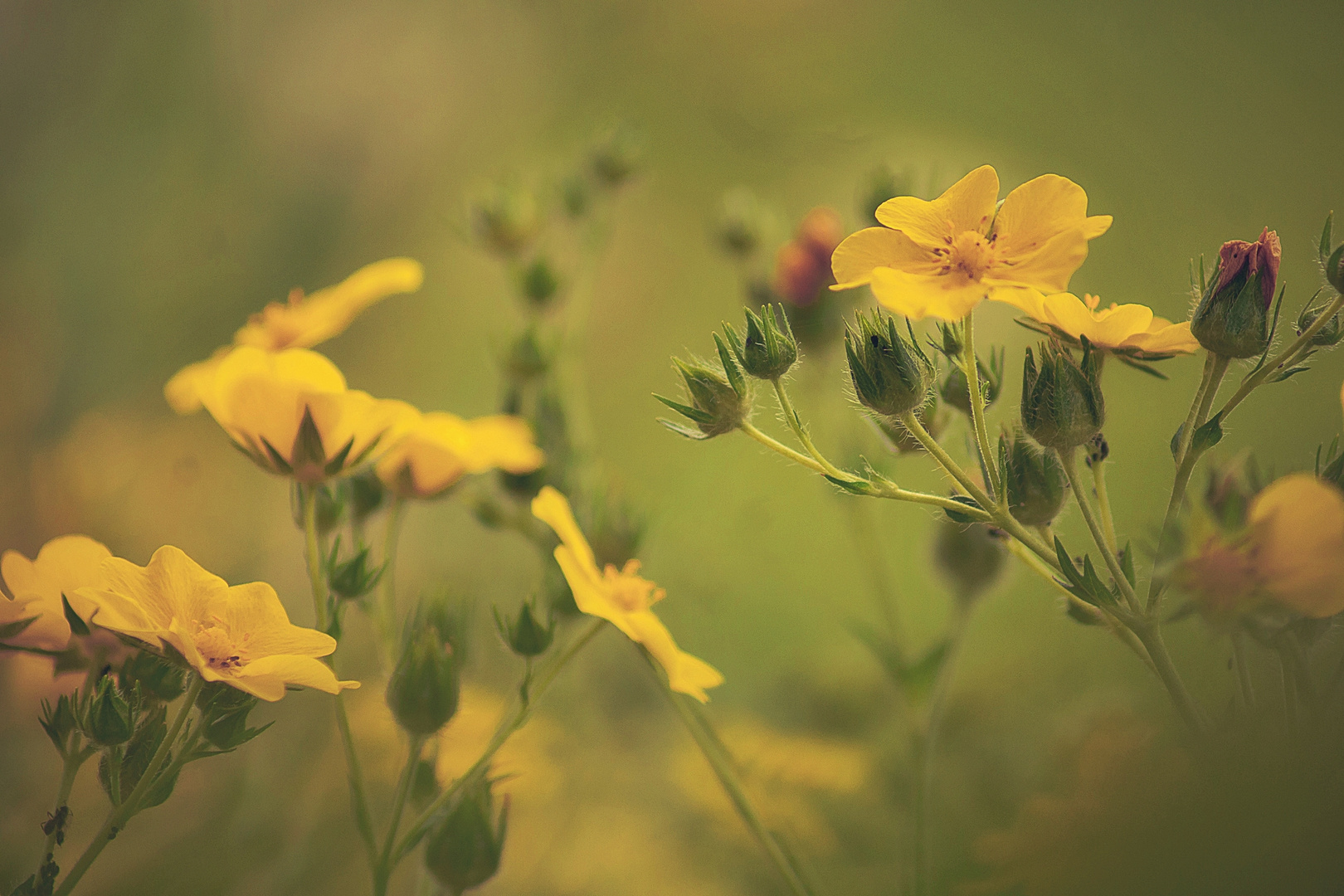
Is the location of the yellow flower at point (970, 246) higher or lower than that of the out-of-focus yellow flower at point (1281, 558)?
higher

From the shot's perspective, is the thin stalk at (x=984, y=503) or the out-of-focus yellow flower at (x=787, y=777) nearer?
the thin stalk at (x=984, y=503)

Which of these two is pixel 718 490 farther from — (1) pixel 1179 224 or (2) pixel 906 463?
(1) pixel 1179 224

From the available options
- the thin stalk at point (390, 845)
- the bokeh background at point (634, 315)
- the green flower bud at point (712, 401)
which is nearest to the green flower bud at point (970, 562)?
the bokeh background at point (634, 315)

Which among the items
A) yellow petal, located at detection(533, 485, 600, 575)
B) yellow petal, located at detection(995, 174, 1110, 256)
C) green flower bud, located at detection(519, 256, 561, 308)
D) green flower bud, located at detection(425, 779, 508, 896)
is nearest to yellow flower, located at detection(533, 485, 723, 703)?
yellow petal, located at detection(533, 485, 600, 575)

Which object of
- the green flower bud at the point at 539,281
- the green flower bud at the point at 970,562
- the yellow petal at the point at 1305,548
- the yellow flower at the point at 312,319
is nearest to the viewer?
the yellow petal at the point at 1305,548

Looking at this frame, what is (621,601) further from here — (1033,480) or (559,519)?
(1033,480)

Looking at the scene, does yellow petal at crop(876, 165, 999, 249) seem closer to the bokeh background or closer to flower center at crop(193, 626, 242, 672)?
the bokeh background

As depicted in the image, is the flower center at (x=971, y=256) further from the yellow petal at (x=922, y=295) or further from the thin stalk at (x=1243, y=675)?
the thin stalk at (x=1243, y=675)
